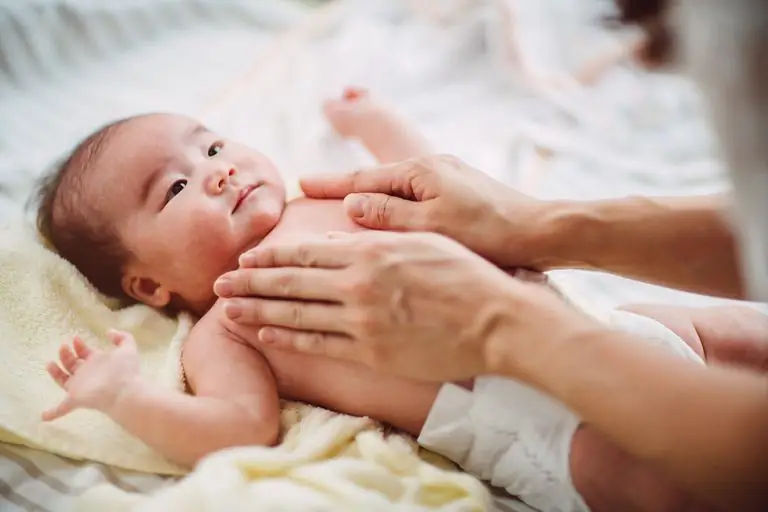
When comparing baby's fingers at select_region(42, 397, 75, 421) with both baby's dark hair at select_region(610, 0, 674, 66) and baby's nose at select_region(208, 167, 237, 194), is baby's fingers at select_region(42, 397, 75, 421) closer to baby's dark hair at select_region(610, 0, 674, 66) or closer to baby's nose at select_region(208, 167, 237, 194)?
baby's nose at select_region(208, 167, 237, 194)

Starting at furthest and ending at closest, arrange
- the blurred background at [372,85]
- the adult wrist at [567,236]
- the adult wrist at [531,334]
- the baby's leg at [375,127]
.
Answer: the blurred background at [372,85]
the baby's leg at [375,127]
the adult wrist at [567,236]
the adult wrist at [531,334]

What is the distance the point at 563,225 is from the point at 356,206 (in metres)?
0.27

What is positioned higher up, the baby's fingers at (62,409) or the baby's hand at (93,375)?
the baby's hand at (93,375)

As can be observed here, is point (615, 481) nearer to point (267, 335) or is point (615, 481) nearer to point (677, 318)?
point (677, 318)

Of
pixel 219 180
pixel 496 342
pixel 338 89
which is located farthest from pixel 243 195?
pixel 338 89

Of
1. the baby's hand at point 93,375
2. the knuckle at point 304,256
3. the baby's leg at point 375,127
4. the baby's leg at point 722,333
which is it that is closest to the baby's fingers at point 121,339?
the baby's hand at point 93,375

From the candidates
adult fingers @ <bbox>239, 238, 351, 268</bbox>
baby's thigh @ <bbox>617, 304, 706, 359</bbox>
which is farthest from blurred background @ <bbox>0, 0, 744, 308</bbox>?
adult fingers @ <bbox>239, 238, 351, 268</bbox>

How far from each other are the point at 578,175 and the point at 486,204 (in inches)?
20.5

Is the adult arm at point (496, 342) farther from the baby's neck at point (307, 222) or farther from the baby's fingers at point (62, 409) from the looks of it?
the baby's fingers at point (62, 409)

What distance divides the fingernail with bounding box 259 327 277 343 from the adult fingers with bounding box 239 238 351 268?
0.08 metres

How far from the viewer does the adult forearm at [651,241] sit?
879 millimetres

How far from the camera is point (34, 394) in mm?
951

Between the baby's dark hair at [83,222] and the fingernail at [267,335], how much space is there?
280mm

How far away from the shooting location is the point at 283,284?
0.89 meters
